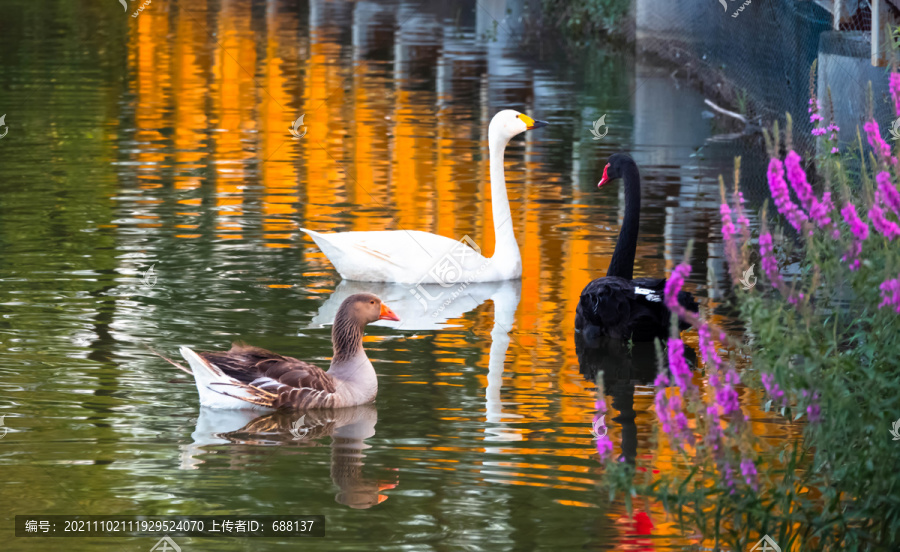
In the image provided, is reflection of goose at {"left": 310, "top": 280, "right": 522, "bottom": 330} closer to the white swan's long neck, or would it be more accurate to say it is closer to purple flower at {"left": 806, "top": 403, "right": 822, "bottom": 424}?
the white swan's long neck

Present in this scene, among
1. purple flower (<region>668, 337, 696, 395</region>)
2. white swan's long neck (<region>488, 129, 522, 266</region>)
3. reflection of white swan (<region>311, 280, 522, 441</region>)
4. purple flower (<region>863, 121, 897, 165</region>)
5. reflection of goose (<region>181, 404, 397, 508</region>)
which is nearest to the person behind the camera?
purple flower (<region>668, 337, 696, 395</region>)

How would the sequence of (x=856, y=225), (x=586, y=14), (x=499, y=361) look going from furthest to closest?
(x=586, y=14) → (x=499, y=361) → (x=856, y=225)

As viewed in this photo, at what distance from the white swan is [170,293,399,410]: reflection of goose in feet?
8.11

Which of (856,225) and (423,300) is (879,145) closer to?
(856,225)

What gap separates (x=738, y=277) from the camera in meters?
4.94

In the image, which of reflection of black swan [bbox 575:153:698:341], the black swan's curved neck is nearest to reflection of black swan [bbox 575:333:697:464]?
reflection of black swan [bbox 575:153:698:341]

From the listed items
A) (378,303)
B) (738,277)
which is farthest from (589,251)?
(738,277)

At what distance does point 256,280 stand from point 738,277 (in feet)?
20.8

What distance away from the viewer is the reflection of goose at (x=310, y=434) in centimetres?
675

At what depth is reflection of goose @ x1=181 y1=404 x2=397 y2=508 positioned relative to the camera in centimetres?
675

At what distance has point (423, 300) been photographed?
1050 cm

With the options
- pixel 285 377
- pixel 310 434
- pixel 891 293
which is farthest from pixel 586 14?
pixel 891 293

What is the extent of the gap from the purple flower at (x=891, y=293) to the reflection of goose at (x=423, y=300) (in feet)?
16.3

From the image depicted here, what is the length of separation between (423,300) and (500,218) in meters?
0.93
